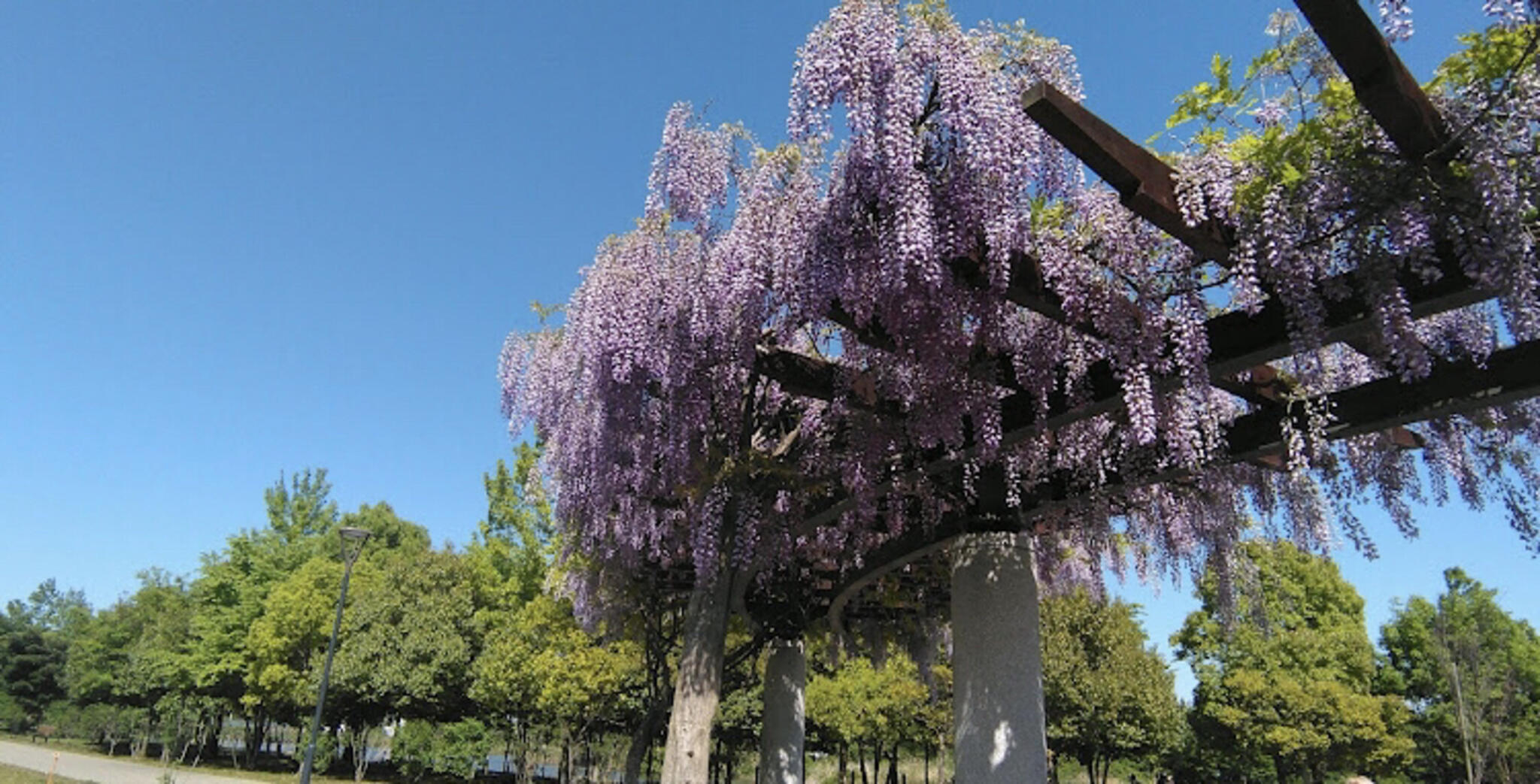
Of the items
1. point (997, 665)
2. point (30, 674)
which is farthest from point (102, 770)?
point (30, 674)

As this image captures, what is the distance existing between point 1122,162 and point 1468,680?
3054 cm

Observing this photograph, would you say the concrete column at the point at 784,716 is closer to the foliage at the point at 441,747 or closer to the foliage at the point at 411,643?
the foliage at the point at 411,643

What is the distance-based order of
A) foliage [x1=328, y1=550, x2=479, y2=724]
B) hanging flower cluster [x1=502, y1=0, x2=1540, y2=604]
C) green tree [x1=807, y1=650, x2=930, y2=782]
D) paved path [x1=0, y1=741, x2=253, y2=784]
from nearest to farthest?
hanging flower cluster [x1=502, y1=0, x2=1540, y2=604] → paved path [x1=0, y1=741, x2=253, y2=784] → green tree [x1=807, y1=650, x2=930, y2=782] → foliage [x1=328, y1=550, x2=479, y2=724]

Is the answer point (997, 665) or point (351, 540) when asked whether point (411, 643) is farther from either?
point (997, 665)

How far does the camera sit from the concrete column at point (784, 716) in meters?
11.7

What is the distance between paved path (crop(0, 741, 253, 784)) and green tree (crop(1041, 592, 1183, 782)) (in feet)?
62.1

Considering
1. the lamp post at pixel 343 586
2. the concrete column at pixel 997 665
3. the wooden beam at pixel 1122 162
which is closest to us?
the wooden beam at pixel 1122 162

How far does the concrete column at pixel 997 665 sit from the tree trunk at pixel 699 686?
186 centimetres

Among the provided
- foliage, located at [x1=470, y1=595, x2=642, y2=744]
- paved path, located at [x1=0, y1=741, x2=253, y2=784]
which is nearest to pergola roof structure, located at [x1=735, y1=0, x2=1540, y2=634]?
foliage, located at [x1=470, y1=595, x2=642, y2=744]

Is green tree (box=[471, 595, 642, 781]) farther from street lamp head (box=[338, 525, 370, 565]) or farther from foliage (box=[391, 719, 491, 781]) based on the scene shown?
street lamp head (box=[338, 525, 370, 565])

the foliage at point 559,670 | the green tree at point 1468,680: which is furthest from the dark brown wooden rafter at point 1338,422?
the green tree at point 1468,680

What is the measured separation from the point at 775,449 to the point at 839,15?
3.87 m

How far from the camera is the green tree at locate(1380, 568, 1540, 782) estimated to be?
2483 centimetres

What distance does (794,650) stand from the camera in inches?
477
